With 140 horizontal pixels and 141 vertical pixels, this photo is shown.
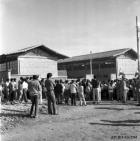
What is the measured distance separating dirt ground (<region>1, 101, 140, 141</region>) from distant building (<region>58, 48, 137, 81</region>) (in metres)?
19.3

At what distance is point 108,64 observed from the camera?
114 ft

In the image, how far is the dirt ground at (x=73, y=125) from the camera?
25.0 ft

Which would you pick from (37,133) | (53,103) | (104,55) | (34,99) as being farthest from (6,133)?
(104,55)

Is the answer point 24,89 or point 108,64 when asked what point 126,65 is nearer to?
point 108,64

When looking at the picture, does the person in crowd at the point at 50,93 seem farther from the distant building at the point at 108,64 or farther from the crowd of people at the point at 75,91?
the distant building at the point at 108,64

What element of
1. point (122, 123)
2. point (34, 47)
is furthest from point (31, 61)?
point (122, 123)

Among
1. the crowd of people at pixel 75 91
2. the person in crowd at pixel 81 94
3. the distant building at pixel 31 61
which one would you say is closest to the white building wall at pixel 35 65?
the distant building at pixel 31 61

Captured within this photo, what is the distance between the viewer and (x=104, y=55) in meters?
35.4

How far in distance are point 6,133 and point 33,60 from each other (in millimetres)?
18685

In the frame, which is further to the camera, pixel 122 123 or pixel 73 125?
pixel 122 123

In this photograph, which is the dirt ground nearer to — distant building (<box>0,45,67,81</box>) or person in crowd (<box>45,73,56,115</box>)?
person in crowd (<box>45,73,56,115</box>)

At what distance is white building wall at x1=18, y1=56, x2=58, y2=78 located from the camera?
2569cm

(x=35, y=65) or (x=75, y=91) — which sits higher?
(x=35, y=65)

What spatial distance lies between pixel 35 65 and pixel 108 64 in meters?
11.6
